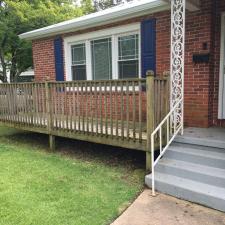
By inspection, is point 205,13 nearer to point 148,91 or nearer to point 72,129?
point 148,91

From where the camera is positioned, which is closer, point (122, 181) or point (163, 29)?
point (122, 181)

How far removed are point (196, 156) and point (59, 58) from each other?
18.2 feet

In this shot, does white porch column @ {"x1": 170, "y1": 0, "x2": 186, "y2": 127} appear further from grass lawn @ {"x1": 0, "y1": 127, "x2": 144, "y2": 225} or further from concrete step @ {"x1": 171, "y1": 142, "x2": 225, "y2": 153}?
grass lawn @ {"x1": 0, "y1": 127, "x2": 144, "y2": 225}

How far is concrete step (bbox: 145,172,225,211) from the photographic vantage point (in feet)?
12.2

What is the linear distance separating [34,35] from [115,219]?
705cm

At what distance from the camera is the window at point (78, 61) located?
27.1ft

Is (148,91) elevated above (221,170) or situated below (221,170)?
above

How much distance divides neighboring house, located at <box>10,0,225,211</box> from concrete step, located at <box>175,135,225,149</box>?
0.02m

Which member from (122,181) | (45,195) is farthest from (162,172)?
(45,195)

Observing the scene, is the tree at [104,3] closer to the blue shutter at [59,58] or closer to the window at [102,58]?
the blue shutter at [59,58]

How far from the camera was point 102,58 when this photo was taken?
25.3 ft

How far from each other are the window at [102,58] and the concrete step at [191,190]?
382cm

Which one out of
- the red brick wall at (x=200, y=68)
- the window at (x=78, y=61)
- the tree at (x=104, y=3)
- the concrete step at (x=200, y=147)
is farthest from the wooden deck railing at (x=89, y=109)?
the tree at (x=104, y=3)

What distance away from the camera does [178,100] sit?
514 centimetres
